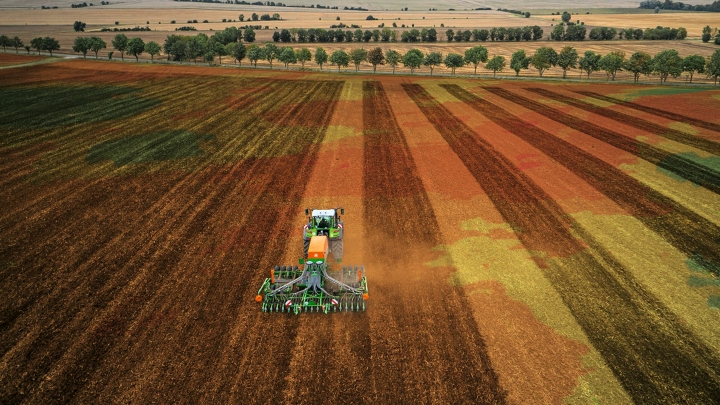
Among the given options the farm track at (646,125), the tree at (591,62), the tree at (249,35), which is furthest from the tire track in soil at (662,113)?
the tree at (249,35)

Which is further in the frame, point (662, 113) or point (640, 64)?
point (640, 64)

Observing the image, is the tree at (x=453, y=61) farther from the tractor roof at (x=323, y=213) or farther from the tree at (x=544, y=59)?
the tractor roof at (x=323, y=213)

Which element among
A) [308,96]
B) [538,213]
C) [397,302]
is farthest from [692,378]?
[308,96]

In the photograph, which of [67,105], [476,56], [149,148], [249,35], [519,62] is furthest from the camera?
[249,35]

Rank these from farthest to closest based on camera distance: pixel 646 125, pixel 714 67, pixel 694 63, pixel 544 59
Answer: pixel 544 59 < pixel 694 63 < pixel 714 67 < pixel 646 125

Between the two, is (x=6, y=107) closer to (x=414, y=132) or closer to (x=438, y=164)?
(x=414, y=132)

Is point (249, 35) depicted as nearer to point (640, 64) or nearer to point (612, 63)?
point (612, 63)

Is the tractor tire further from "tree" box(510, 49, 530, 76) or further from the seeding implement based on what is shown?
"tree" box(510, 49, 530, 76)

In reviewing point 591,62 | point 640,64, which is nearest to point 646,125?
point 640,64
